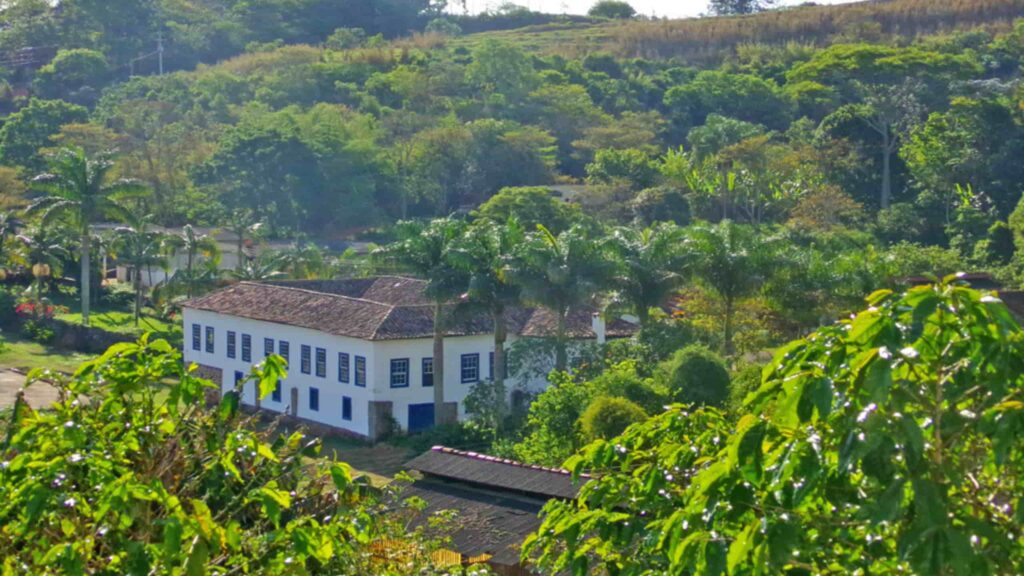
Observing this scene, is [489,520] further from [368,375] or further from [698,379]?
[368,375]

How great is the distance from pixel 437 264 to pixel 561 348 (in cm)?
352

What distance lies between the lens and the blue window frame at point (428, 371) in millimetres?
36062

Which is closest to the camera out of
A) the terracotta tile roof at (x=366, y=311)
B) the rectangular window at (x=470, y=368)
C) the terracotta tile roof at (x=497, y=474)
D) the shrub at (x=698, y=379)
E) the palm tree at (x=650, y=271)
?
the terracotta tile roof at (x=497, y=474)

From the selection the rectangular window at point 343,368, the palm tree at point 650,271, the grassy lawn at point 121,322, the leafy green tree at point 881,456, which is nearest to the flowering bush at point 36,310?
the grassy lawn at point 121,322

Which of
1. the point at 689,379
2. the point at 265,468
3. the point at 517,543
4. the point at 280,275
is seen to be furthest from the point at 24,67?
the point at 265,468

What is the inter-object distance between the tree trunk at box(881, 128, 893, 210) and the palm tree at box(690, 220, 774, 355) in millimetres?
25338

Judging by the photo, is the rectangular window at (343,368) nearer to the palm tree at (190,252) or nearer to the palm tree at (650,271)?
the palm tree at (650,271)

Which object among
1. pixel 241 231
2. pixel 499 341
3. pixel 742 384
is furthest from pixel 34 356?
pixel 742 384

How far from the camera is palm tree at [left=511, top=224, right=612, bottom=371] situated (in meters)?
33.2

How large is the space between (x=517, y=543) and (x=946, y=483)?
38.4ft

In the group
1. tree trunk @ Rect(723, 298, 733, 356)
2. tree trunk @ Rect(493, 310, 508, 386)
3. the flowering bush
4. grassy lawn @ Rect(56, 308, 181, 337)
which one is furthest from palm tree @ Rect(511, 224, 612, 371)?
the flowering bush

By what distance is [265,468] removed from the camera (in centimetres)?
908

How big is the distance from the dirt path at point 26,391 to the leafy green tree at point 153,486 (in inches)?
834

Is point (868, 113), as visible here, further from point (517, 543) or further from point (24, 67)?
point (24, 67)
